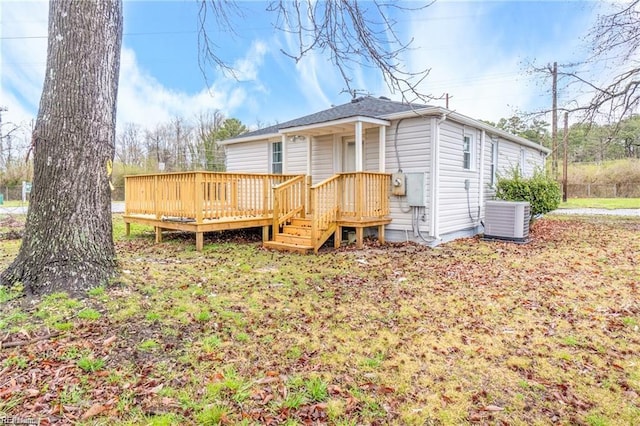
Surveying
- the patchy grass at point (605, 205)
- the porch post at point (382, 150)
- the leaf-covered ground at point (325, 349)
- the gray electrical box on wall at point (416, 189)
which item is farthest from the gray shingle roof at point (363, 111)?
the patchy grass at point (605, 205)

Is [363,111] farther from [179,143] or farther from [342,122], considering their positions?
[179,143]

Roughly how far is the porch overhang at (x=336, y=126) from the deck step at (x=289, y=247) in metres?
2.84

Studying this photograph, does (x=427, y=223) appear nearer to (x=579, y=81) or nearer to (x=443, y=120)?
(x=443, y=120)

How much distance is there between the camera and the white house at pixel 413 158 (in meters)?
8.22

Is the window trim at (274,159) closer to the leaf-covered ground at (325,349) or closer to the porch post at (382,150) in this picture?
the porch post at (382,150)

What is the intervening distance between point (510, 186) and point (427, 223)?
11.3ft

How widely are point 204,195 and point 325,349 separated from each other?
529 centimetres

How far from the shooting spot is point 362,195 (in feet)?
25.9

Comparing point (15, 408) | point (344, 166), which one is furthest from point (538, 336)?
point (344, 166)

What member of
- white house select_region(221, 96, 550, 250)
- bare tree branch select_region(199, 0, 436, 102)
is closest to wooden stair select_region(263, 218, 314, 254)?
white house select_region(221, 96, 550, 250)

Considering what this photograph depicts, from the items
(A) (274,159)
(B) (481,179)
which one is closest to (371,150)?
(B) (481,179)

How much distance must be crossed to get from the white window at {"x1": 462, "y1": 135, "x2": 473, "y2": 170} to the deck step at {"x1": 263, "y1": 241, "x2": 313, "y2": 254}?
4880 mm

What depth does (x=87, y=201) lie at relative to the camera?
160 inches

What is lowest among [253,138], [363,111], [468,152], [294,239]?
[294,239]
